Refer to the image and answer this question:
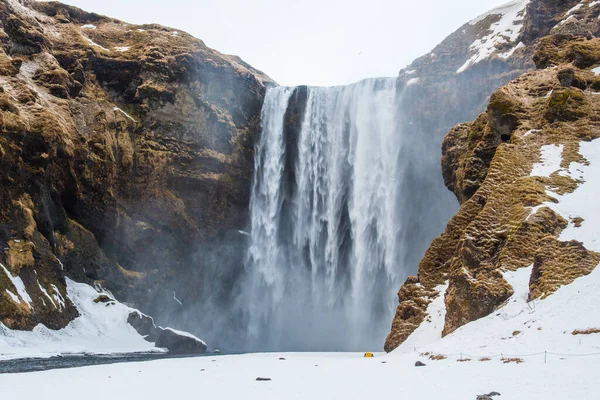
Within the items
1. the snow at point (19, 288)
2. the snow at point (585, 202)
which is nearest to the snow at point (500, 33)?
the snow at point (585, 202)

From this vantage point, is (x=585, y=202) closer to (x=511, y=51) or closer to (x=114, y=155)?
(x=511, y=51)

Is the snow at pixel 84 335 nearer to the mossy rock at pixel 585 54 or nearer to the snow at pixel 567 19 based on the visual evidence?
the mossy rock at pixel 585 54

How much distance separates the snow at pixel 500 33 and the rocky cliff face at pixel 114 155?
22.0 m

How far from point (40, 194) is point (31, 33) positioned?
15546mm

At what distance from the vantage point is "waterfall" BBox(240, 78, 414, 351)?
45.8m

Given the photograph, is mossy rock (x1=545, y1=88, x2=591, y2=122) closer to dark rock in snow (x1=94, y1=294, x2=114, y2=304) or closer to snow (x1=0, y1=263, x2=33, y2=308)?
snow (x1=0, y1=263, x2=33, y2=308)

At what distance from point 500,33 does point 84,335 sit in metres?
45.9

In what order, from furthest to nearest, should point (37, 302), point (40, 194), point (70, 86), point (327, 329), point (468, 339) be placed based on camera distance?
point (327, 329) < point (70, 86) < point (40, 194) < point (37, 302) < point (468, 339)

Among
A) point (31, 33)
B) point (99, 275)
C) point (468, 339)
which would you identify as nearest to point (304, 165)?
point (99, 275)

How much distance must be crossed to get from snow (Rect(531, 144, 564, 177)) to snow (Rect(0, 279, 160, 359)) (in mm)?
26322

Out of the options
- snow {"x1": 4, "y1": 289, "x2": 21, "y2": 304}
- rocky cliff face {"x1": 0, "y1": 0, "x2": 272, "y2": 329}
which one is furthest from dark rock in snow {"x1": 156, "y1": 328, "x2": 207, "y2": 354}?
snow {"x1": 4, "y1": 289, "x2": 21, "y2": 304}

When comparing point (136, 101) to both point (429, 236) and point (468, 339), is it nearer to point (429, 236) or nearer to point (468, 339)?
point (429, 236)

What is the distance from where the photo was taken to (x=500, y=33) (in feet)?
164

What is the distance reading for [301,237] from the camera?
1946 inches
